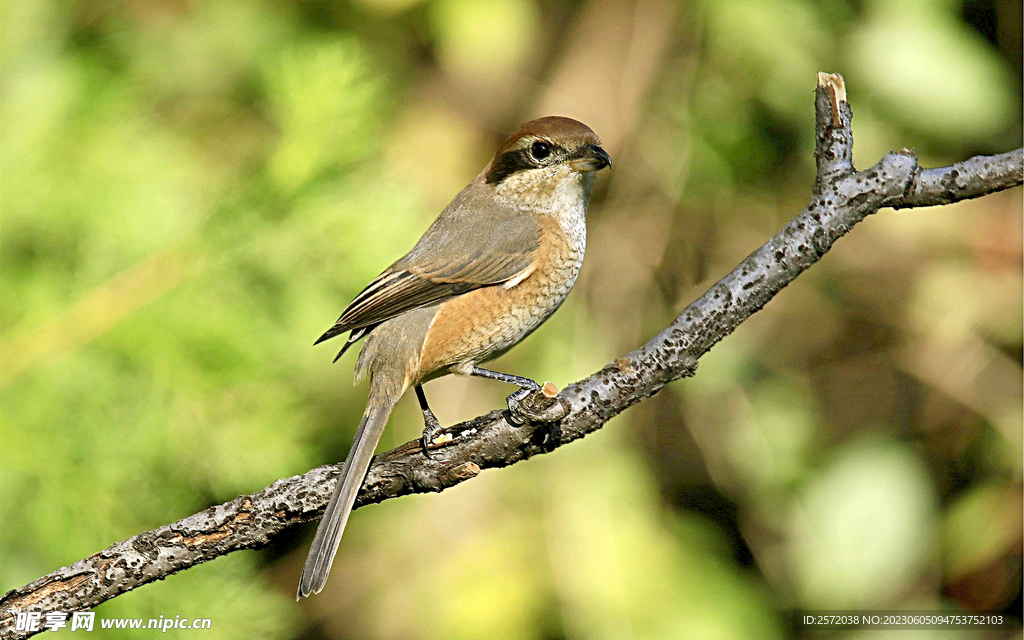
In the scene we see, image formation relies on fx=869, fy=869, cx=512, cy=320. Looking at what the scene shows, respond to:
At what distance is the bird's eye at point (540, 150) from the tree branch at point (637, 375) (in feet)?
3.48

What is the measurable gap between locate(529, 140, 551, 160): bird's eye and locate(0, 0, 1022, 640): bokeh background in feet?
1.59

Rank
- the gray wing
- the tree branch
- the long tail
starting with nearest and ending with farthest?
the tree branch, the long tail, the gray wing

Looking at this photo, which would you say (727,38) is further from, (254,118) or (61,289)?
(61,289)

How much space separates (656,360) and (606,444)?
1.49 meters

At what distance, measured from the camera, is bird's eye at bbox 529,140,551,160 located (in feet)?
9.07

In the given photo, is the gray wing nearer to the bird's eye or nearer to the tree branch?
the bird's eye

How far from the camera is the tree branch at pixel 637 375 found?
1.77 m

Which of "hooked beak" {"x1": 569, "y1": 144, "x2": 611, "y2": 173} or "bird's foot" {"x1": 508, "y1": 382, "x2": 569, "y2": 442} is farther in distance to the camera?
"hooked beak" {"x1": 569, "y1": 144, "x2": 611, "y2": 173}

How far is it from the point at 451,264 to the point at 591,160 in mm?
549

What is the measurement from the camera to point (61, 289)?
2719 millimetres

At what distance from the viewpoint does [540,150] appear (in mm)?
2787

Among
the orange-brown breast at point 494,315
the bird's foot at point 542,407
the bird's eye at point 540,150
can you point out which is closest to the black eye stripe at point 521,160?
the bird's eye at point 540,150

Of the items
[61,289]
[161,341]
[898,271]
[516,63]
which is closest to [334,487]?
[161,341]

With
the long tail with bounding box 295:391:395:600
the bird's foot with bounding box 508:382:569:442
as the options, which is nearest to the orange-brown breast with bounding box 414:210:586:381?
the long tail with bounding box 295:391:395:600
